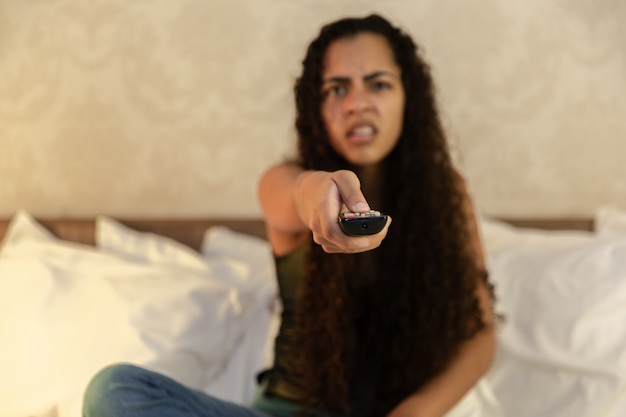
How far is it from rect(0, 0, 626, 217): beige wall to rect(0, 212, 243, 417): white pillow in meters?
0.31

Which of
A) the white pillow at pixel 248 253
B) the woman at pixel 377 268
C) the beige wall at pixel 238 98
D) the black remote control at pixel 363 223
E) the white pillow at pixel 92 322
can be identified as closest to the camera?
the black remote control at pixel 363 223

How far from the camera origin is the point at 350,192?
0.68 m

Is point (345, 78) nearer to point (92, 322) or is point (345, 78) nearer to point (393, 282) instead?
point (393, 282)

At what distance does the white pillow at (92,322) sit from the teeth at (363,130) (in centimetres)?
53

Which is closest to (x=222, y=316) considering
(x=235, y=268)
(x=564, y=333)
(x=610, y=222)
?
(x=235, y=268)

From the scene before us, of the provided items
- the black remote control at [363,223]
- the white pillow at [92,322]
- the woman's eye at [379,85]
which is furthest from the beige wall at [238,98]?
the black remote control at [363,223]

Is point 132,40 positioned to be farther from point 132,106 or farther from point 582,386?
point 582,386

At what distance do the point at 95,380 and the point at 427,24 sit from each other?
1.17 m

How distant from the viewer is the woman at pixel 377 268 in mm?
1085

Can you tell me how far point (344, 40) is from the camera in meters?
1.12

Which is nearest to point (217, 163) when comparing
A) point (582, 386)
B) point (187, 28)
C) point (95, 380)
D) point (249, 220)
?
point (249, 220)

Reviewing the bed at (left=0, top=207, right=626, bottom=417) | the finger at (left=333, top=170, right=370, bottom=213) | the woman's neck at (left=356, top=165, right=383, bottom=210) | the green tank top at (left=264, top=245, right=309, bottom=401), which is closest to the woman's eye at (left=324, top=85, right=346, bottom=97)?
the woman's neck at (left=356, top=165, right=383, bottom=210)

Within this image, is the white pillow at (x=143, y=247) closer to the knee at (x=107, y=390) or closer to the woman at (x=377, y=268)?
the woman at (x=377, y=268)

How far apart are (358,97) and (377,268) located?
0.31 metres
